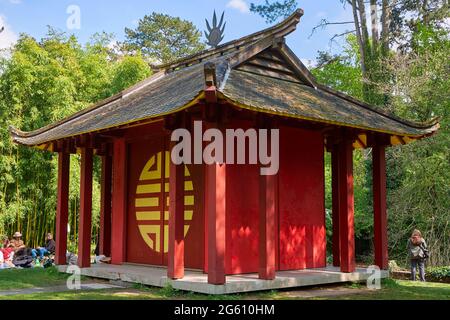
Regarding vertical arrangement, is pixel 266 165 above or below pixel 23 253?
above

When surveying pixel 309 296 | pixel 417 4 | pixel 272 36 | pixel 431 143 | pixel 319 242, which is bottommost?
pixel 309 296

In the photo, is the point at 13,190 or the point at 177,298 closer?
the point at 177,298

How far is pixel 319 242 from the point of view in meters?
10.2

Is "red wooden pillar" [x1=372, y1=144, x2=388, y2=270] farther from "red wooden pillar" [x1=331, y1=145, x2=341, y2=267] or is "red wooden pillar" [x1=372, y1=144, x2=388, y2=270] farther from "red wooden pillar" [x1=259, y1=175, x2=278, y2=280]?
"red wooden pillar" [x1=259, y1=175, x2=278, y2=280]

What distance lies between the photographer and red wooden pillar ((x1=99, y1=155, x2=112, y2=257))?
11922mm

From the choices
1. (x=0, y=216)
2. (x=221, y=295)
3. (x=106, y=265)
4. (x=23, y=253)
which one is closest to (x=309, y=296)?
(x=221, y=295)

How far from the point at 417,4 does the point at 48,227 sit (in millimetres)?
17355

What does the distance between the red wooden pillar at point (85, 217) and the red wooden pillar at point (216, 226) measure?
3533 millimetres

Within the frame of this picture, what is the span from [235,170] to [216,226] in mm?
1636

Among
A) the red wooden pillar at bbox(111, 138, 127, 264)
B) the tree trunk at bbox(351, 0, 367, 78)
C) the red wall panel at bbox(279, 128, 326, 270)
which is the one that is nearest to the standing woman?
the red wall panel at bbox(279, 128, 326, 270)

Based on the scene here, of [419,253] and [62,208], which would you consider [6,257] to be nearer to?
[62,208]

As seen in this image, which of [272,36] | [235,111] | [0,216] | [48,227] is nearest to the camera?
[235,111]

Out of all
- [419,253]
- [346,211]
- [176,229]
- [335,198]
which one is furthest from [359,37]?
[176,229]
